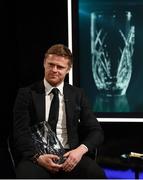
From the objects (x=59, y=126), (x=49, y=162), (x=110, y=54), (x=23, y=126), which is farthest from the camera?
(x=110, y=54)

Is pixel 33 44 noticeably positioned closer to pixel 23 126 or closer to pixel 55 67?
pixel 55 67

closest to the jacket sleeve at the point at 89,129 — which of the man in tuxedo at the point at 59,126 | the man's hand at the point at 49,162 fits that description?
the man in tuxedo at the point at 59,126

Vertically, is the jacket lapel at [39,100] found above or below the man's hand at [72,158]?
above

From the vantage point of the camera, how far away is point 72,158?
2.71m

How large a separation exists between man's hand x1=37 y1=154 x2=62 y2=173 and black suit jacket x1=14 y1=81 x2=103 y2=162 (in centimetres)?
8

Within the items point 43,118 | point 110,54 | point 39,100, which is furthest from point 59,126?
point 110,54

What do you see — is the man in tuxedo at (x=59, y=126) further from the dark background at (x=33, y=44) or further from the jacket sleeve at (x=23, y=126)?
the dark background at (x=33, y=44)

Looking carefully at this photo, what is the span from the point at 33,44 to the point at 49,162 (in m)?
1.67

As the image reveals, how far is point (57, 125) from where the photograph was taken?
114 inches

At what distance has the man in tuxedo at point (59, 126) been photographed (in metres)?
2.70

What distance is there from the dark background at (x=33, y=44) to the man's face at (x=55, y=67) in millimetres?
1095

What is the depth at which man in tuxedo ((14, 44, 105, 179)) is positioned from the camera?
8.84 ft

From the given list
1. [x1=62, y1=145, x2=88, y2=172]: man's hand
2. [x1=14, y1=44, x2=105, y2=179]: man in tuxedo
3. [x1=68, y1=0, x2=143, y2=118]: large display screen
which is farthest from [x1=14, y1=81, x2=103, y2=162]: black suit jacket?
[x1=68, y1=0, x2=143, y2=118]: large display screen

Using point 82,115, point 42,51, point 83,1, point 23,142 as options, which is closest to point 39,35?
point 42,51
